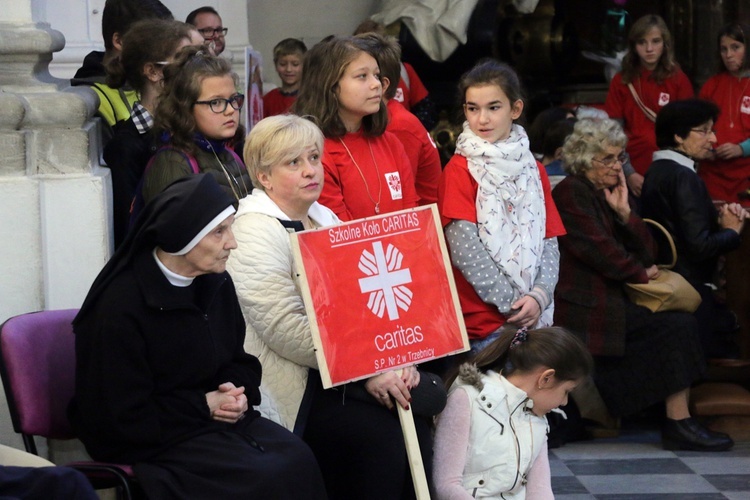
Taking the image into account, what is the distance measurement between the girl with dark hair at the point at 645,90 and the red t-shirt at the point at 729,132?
0.20 metres

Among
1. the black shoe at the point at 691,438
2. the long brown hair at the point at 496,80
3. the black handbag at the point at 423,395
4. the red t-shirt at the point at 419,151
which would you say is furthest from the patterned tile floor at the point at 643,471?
the long brown hair at the point at 496,80

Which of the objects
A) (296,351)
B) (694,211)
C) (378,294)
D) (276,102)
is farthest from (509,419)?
(276,102)

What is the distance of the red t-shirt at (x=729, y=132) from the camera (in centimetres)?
770

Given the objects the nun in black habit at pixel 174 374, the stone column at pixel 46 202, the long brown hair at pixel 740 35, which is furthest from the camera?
the long brown hair at pixel 740 35

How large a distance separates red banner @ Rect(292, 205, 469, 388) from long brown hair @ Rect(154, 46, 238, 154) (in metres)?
0.86

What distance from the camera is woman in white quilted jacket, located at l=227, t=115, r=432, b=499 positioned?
4.02 meters

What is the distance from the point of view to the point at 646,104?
315 inches

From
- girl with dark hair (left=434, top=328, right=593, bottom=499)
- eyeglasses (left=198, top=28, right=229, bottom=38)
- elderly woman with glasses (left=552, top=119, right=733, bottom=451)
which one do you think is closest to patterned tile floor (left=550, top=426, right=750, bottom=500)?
elderly woman with glasses (left=552, top=119, right=733, bottom=451)

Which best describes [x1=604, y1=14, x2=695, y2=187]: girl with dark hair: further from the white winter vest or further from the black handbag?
the black handbag

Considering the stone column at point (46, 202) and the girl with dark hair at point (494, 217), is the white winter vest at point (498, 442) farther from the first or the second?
the stone column at point (46, 202)

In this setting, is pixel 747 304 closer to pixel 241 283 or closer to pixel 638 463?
pixel 638 463

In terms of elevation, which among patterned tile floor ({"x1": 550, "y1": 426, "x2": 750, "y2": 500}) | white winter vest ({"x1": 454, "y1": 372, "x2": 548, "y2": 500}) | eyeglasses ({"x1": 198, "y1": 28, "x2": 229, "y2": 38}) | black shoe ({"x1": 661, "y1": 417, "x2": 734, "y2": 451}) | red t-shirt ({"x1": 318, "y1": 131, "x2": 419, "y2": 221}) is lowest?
patterned tile floor ({"x1": 550, "y1": 426, "x2": 750, "y2": 500})

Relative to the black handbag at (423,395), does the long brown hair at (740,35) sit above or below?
above

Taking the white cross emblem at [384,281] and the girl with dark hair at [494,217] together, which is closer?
the white cross emblem at [384,281]
